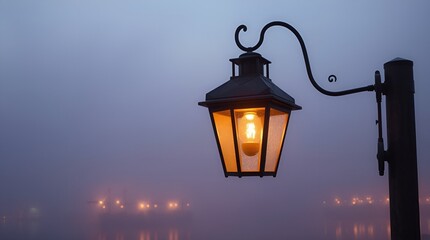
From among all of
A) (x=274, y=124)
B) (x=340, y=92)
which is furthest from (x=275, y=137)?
(x=340, y=92)

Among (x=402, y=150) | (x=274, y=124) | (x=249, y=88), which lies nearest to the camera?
(x=402, y=150)

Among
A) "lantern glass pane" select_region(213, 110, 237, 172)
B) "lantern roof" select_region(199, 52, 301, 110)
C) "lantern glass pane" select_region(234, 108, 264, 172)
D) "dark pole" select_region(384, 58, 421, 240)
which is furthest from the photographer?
"lantern glass pane" select_region(213, 110, 237, 172)

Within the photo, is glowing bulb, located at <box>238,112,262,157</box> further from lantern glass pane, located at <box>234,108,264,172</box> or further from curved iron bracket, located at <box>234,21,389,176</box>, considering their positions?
curved iron bracket, located at <box>234,21,389,176</box>

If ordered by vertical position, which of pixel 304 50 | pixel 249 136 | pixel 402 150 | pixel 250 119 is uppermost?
pixel 304 50

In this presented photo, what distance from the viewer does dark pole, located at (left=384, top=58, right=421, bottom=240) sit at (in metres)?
3.37

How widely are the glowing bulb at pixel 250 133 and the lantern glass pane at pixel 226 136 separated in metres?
0.11

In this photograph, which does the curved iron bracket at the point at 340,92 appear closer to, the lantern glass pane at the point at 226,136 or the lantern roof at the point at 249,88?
the lantern roof at the point at 249,88

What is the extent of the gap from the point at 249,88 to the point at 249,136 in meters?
0.36

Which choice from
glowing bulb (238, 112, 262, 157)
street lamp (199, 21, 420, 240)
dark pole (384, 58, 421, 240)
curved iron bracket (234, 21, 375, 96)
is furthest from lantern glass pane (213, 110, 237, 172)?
dark pole (384, 58, 421, 240)

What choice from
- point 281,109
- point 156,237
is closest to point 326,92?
point 281,109

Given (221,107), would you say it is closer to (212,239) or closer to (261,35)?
(261,35)

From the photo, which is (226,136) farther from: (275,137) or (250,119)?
(275,137)

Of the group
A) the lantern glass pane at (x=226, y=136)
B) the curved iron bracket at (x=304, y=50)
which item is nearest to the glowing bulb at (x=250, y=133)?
the lantern glass pane at (x=226, y=136)

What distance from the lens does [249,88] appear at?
3701 millimetres
